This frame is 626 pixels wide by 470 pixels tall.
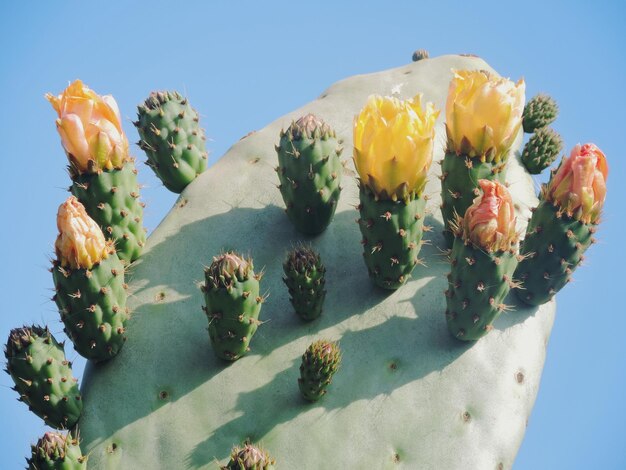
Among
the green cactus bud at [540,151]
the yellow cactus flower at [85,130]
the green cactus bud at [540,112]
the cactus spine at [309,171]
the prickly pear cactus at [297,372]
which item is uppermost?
the yellow cactus flower at [85,130]

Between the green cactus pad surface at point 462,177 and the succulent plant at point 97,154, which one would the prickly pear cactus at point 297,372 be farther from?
the succulent plant at point 97,154

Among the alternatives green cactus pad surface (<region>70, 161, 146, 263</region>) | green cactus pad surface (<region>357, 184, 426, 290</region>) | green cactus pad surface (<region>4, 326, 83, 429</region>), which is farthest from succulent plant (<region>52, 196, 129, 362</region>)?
green cactus pad surface (<region>357, 184, 426, 290</region>)

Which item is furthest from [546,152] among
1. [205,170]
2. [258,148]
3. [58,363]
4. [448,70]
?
[58,363]

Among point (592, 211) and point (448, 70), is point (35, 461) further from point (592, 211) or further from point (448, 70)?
point (448, 70)

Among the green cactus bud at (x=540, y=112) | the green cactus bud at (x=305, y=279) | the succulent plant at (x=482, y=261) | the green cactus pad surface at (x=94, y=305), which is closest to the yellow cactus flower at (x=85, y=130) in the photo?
the green cactus pad surface at (x=94, y=305)

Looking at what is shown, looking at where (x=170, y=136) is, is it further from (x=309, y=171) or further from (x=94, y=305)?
(x=94, y=305)

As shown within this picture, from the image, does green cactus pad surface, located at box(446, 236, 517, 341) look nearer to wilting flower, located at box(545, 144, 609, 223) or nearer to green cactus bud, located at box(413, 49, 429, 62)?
wilting flower, located at box(545, 144, 609, 223)

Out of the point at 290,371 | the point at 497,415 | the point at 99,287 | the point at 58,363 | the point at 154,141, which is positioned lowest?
the point at 497,415
